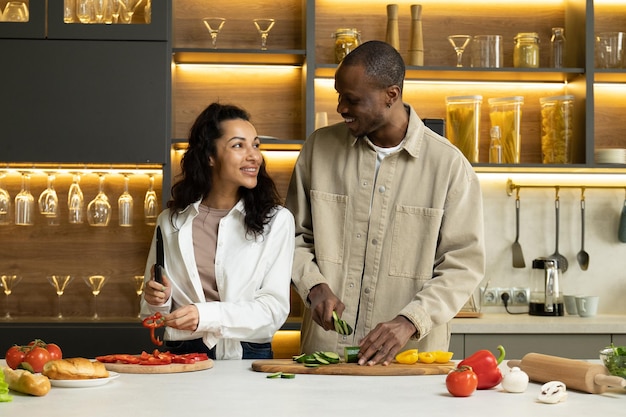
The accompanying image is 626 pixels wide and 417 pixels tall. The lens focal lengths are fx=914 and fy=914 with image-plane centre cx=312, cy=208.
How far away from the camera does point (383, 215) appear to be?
274 cm

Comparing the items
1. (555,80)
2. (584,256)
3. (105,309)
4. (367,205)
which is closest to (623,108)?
(555,80)

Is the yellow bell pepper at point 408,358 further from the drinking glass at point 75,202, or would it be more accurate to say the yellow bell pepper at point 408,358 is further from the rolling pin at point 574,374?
the drinking glass at point 75,202

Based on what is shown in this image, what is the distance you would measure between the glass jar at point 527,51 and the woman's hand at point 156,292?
2.49m

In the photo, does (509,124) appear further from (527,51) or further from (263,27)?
(263,27)

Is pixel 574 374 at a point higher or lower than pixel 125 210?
lower

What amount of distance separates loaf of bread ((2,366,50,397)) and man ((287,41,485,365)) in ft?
2.91

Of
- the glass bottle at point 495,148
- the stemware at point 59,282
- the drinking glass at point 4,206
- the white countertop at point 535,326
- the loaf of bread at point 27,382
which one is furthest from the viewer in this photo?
the glass bottle at point 495,148

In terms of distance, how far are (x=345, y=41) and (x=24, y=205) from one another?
1.63 meters

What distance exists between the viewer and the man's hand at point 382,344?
231cm

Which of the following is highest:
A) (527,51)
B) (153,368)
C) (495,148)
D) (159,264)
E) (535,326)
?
(527,51)

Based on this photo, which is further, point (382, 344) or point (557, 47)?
point (557, 47)

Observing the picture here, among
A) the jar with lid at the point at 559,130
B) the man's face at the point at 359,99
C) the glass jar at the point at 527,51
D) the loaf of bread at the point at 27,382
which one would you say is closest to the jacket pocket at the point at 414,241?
the man's face at the point at 359,99

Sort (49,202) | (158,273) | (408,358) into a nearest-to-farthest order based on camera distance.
Answer: (408,358) → (158,273) → (49,202)

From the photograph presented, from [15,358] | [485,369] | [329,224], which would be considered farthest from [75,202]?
[485,369]
